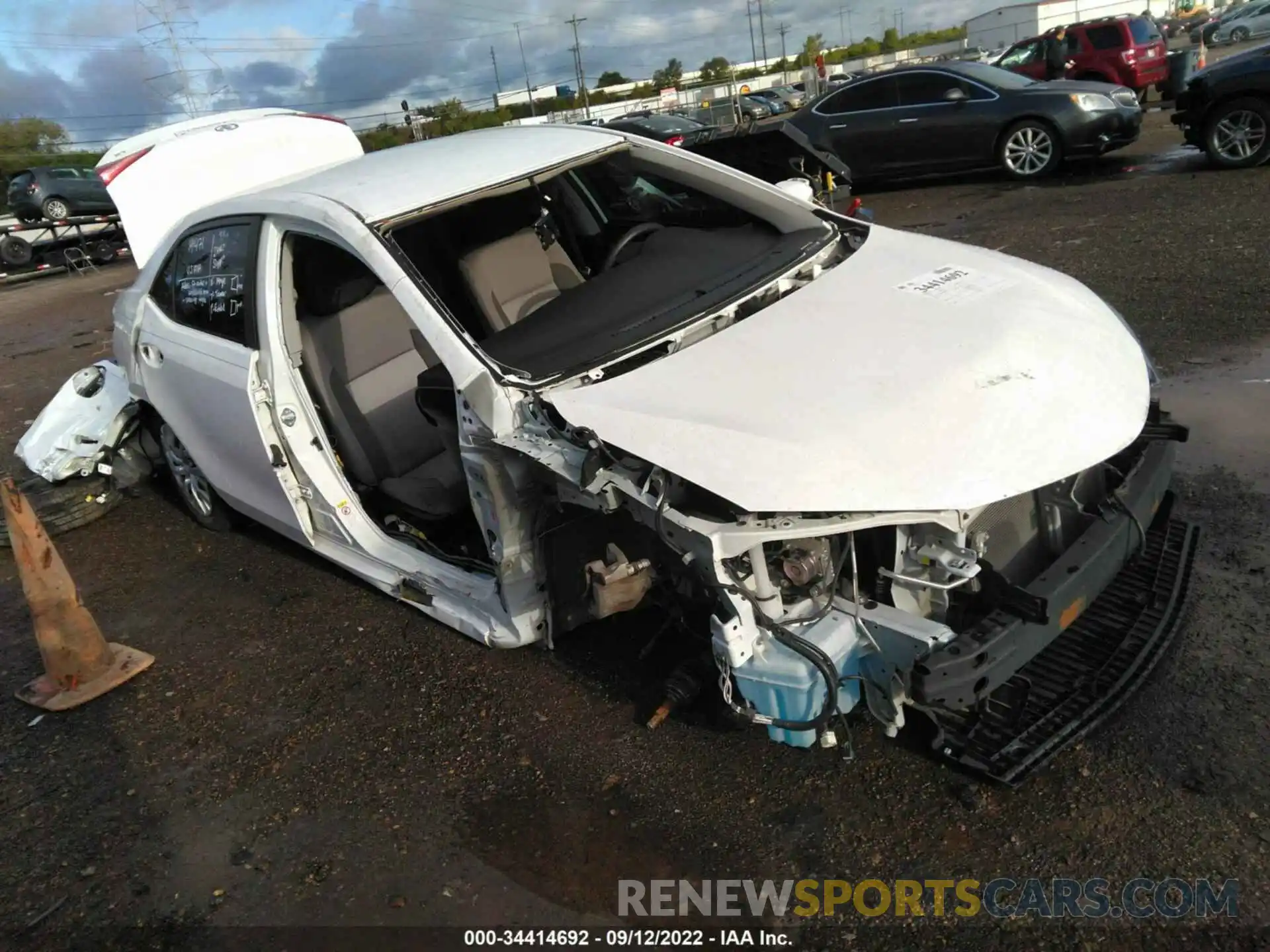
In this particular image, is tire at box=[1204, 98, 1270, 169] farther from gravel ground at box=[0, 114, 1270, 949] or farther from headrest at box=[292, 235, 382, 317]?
headrest at box=[292, 235, 382, 317]

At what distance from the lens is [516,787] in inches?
113

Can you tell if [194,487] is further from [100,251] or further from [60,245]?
[60,245]

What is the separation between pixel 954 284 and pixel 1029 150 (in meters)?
8.82

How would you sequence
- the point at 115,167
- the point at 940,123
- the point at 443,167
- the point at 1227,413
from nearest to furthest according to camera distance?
1. the point at 443,167
2. the point at 1227,413
3. the point at 115,167
4. the point at 940,123

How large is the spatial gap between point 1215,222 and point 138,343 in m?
7.90

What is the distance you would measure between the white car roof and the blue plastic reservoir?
6.44 ft

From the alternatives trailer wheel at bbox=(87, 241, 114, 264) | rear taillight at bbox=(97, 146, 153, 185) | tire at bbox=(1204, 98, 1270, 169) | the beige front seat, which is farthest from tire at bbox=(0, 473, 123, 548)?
trailer wheel at bbox=(87, 241, 114, 264)

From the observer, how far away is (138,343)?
4539 mm

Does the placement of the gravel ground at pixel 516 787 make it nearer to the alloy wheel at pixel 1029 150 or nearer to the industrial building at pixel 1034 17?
the alloy wheel at pixel 1029 150

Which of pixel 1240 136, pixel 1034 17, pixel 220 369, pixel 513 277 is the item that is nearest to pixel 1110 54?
pixel 1240 136

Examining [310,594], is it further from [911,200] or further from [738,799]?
[911,200]

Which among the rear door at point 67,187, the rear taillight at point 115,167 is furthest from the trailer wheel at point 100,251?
the rear taillight at point 115,167

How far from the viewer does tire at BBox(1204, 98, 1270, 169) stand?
9.00 m

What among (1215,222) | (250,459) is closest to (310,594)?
(250,459)
